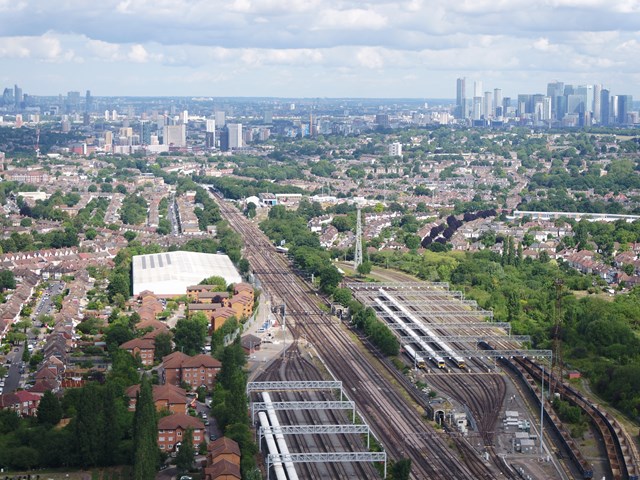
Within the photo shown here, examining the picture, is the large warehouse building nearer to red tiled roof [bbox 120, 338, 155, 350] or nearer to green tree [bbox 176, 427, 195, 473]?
red tiled roof [bbox 120, 338, 155, 350]

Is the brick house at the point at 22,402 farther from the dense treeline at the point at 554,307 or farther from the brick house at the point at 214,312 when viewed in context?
the dense treeline at the point at 554,307

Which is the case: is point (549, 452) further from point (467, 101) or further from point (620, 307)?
point (467, 101)

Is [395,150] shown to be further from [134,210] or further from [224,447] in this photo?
[224,447]

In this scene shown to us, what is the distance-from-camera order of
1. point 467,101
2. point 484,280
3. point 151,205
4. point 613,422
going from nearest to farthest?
1. point 613,422
2. point 484,280
3. point 151,205
4. point 467,101

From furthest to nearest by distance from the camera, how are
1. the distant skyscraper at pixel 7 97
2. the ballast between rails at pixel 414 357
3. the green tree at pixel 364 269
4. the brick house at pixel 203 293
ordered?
the distant skyscraper at pixel 7 97 < the green tree at pixel 364 269 < the brick house at pixel 203 293 < the ballast between rails at pixel 414 357

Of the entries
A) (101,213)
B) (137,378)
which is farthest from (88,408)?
(101,213)

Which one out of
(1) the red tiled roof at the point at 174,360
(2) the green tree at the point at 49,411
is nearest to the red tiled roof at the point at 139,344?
(1) the red tiled roof at the point at 174,360

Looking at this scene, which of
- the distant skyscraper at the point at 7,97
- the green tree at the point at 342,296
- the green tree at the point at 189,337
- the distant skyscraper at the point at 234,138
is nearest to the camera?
the green tree at the point at 189,337
